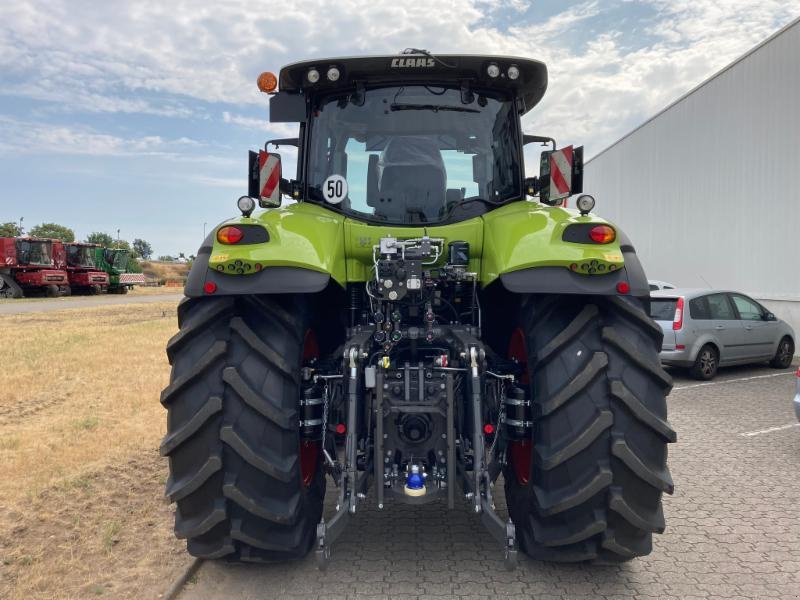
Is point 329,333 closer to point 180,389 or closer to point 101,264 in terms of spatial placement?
point 180,389

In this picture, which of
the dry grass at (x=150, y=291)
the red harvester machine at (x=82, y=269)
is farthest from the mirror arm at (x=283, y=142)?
the dry grass at (x=150, y=291)

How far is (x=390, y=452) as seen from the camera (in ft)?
10.7

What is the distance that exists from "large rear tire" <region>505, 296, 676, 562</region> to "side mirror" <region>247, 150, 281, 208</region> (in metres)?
1.92

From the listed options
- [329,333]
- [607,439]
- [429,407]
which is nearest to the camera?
[607,439]

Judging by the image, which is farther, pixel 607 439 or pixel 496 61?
pixel 496 61

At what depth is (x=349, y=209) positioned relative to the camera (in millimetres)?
4004

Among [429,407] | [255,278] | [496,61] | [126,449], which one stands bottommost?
[126,449]

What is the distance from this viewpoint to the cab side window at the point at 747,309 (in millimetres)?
11602

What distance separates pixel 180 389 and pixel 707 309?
10.2m

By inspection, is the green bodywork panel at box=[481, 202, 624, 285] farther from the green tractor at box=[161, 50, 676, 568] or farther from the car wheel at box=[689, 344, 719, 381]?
the car wheel at box=[689, 344, 719, 381]

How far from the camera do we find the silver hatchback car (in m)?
10.5

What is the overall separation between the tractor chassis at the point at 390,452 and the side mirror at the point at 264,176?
1.24 m

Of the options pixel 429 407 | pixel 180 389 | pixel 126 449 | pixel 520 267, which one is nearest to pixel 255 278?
pixel 180 389

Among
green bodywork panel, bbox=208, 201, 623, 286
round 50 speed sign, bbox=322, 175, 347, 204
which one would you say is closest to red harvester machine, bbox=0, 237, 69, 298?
round 50 speed sign, bbox=322, 175, 347, 204
